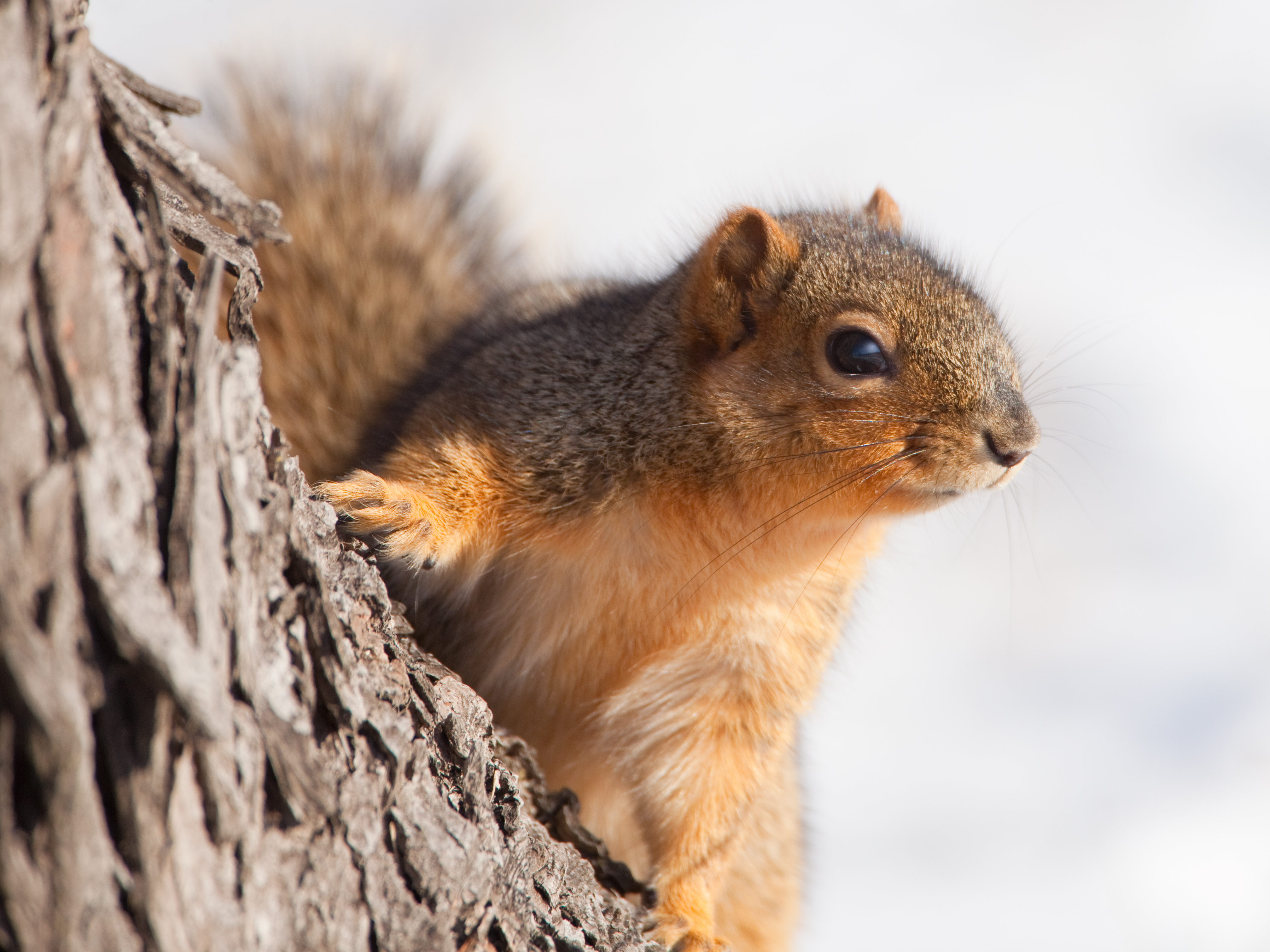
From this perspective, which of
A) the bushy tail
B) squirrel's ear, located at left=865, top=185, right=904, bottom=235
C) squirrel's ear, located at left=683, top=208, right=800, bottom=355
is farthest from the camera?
the bushy tail

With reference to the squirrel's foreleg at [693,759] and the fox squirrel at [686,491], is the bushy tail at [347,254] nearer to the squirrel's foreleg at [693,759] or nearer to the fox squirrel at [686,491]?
the fox squirrel at [686,491]

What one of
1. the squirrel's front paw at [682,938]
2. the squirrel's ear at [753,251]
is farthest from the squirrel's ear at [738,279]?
the squirrel's front paw at [682,938]

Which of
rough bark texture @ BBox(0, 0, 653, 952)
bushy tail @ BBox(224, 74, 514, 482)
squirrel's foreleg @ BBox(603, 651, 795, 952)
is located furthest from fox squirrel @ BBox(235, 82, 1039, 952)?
rough bark texture @ BBox(0, 0, 653, 952)

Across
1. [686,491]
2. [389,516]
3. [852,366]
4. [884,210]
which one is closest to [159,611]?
[389,516]

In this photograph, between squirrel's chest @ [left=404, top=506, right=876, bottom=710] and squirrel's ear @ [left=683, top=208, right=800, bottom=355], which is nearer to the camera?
squirrel's chest @ [left=404, top=506, right=876, bottom=710]

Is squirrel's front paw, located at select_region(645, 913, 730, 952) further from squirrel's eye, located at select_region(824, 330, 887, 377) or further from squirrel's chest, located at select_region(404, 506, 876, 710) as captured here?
squirrel's eye, located at select_region(824, 330, 887, 377)

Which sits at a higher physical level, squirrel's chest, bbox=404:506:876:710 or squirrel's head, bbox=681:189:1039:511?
squirrel's head, bbox=681:189:1039:511

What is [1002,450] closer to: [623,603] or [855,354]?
[855,354]
